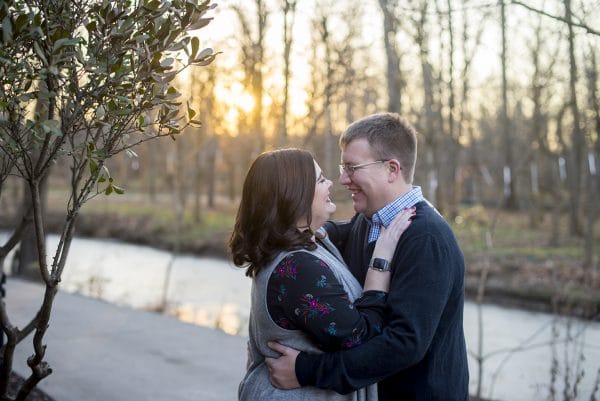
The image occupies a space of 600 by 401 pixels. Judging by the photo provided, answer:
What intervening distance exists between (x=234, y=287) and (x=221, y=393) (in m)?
9.16

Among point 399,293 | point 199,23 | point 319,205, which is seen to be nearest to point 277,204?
point 319,205

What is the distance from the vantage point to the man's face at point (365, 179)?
268 cm

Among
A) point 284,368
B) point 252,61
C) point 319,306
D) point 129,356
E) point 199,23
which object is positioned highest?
point 252,61

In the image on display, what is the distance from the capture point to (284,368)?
7.81 feet

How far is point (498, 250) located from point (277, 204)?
15474 mm

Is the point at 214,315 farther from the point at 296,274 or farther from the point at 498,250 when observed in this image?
the point at 296,274

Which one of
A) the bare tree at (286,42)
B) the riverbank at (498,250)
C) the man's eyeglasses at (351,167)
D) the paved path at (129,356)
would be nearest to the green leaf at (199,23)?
the man's eyeglasses at (351,167)

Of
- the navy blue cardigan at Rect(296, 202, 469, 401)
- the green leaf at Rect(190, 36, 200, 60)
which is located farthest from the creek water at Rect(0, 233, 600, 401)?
the green leaf at Rect(190, 36, 200, 60)

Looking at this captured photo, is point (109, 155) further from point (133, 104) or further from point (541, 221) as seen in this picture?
point (541, 221)

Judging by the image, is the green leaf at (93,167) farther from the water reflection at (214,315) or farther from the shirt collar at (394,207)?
the water reflection at (214,315)

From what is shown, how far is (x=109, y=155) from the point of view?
300 cm

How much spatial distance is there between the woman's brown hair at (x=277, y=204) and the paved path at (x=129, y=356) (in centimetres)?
289

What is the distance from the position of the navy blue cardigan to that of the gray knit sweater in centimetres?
7

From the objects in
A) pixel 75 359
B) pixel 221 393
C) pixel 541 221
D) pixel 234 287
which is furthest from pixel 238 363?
pixel 541 221
